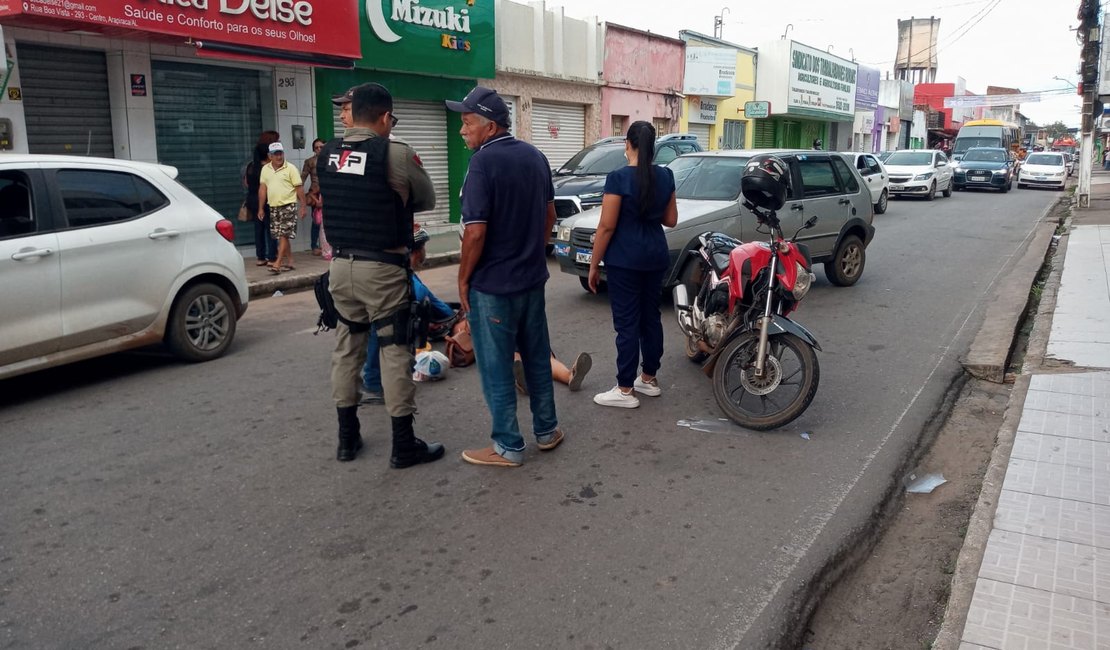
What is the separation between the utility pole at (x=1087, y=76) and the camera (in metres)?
19.9

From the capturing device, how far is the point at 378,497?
14.3ft

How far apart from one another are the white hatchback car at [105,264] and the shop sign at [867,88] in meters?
41.0

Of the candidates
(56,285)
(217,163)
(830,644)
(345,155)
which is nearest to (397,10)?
(217,163)

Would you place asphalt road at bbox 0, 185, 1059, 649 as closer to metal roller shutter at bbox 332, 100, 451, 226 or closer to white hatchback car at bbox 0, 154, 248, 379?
white hatchback car at bbox 0, 154, 248, 379

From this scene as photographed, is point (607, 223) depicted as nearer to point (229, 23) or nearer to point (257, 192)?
point (257, 192)

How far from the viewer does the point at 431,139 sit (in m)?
17.2

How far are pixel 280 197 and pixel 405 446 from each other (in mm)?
7429

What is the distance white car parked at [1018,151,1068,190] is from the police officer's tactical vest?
34.8 meters

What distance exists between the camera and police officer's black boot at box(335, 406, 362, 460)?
4.79 meters

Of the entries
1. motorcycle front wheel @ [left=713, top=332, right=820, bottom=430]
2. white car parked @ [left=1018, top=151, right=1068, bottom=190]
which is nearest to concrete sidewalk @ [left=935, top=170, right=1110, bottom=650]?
motorcycle front wheel @ [left=713, top=332, right=820, bottom=430]

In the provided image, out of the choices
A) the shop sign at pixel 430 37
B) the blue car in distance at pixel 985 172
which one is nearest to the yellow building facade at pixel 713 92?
the blue car in distance at pixel 985 172

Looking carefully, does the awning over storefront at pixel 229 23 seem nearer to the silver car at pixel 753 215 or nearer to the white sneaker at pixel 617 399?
the silver car at pixel 753 215

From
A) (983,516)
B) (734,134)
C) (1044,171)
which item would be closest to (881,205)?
(734,134)

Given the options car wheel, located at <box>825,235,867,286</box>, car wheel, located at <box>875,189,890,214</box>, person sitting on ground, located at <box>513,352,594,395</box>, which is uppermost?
car wheel, located at <box>875,189,890,214</box>
